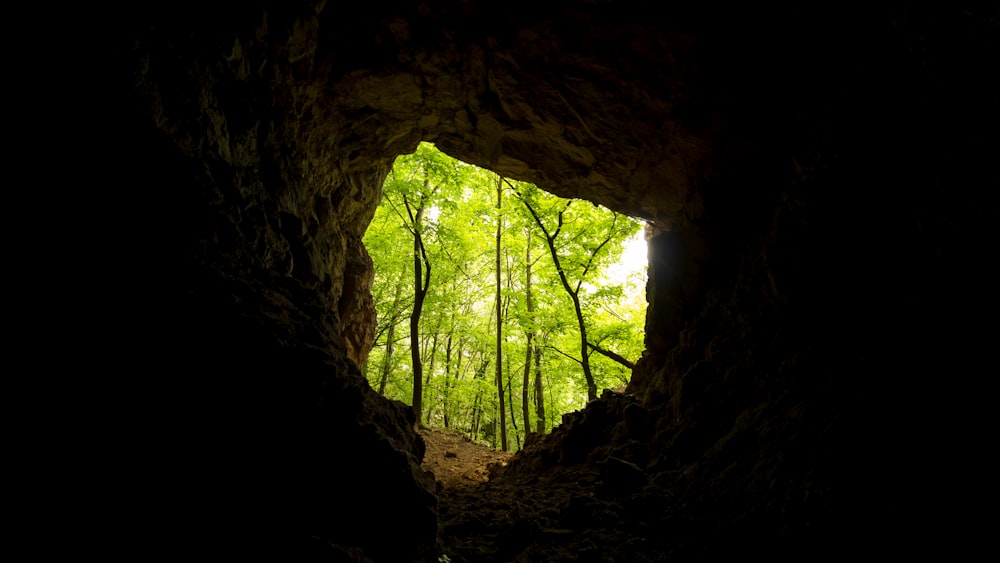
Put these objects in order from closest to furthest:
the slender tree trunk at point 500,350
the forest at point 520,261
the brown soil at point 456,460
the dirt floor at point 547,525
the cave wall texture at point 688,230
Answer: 1. the cave wall texture at point 688,230
2. the dirt floor at point 547,525
3. the brown soil at point 456,460
4. the forest at point 520,261
5. the slender tree trunk at point 500,350

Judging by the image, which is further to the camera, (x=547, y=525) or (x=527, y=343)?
(x=527, y=343)

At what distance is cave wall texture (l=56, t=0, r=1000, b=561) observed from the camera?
2.38 metres

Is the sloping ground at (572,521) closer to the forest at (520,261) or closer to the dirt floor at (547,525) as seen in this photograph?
the dirt floor at (547,525)

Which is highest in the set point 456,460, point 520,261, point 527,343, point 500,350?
point 520,261

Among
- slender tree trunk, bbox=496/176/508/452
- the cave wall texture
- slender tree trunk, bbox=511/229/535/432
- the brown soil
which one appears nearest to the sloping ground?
the cave wall texture

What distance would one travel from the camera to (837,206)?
144 inches

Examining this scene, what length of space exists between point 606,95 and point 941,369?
179 inches

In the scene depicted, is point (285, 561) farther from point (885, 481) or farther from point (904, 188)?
point (904, 188)

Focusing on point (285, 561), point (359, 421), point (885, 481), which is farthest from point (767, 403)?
point (285, 561)

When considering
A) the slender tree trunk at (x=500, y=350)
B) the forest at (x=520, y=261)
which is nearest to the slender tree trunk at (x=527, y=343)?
the forest at (x=520, y=261)

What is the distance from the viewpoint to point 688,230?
20.8 feet

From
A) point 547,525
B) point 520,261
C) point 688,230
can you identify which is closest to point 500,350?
point 520,261

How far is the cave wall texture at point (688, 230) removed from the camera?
2.38m

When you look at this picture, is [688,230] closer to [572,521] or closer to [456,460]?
[572,521]
